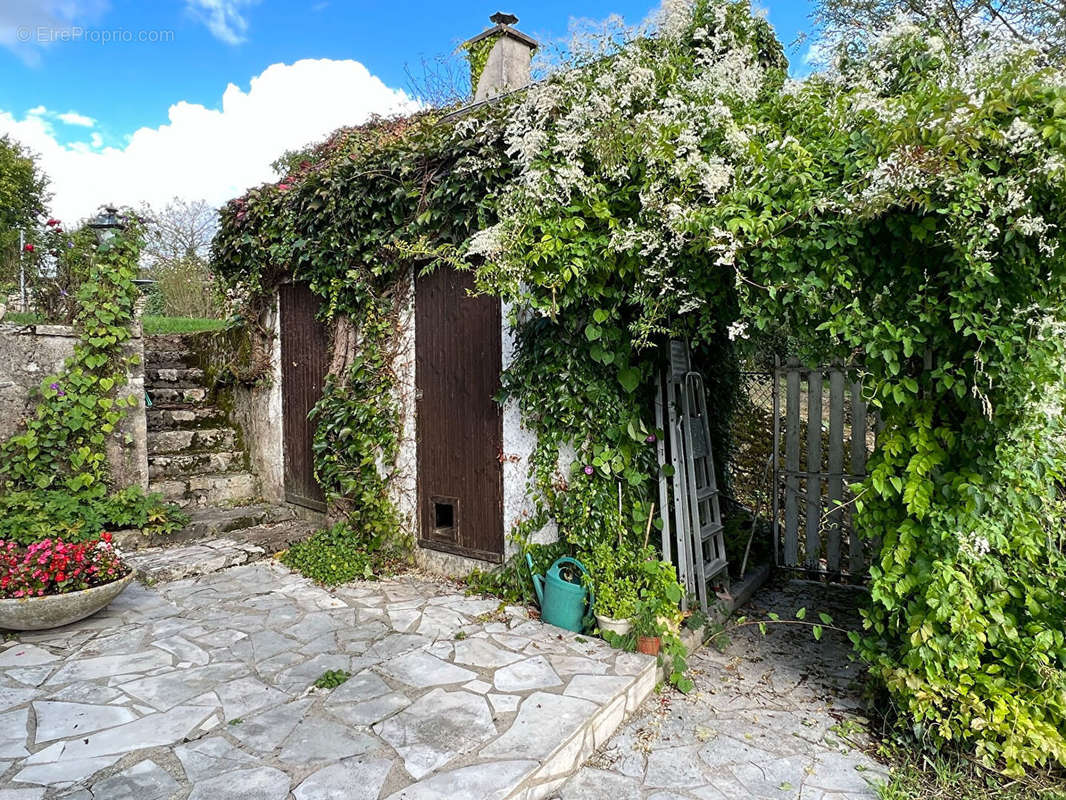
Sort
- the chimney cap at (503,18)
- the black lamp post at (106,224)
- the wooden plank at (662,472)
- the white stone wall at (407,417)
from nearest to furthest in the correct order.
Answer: the wooden plank at (662,472)
the white stone wall at (407,417)
the black lamp post at (106,224)
the chimney cap at (503,18)

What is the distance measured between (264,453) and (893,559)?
5.54 m

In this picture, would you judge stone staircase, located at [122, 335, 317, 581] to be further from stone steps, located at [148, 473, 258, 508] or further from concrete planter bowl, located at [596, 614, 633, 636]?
concrete planter bowl, located at [596, 614, 633, 636]

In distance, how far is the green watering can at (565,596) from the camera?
3.57 m

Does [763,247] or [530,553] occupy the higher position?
[763,247]

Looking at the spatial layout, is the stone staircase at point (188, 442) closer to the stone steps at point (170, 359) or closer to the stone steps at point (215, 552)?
the stone steps at point (170, 359)

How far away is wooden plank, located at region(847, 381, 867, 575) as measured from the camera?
470cm

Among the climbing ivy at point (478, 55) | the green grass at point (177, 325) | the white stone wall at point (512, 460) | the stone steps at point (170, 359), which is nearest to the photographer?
the white stone wall at point (512, 460)

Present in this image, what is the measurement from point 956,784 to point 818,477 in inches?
106

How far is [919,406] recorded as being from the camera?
2727 mm

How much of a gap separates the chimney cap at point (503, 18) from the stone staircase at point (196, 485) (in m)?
5.10

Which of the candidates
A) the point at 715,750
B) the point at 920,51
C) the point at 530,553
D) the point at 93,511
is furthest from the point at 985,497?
the point at 93,511

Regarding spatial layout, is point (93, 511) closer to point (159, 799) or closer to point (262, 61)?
point (159, 799)

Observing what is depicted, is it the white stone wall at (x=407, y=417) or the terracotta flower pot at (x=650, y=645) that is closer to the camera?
the terracotta flower pot at (x=650, y=645)

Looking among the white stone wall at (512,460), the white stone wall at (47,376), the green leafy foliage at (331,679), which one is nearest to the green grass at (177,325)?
the white stone wall at (47,376)
